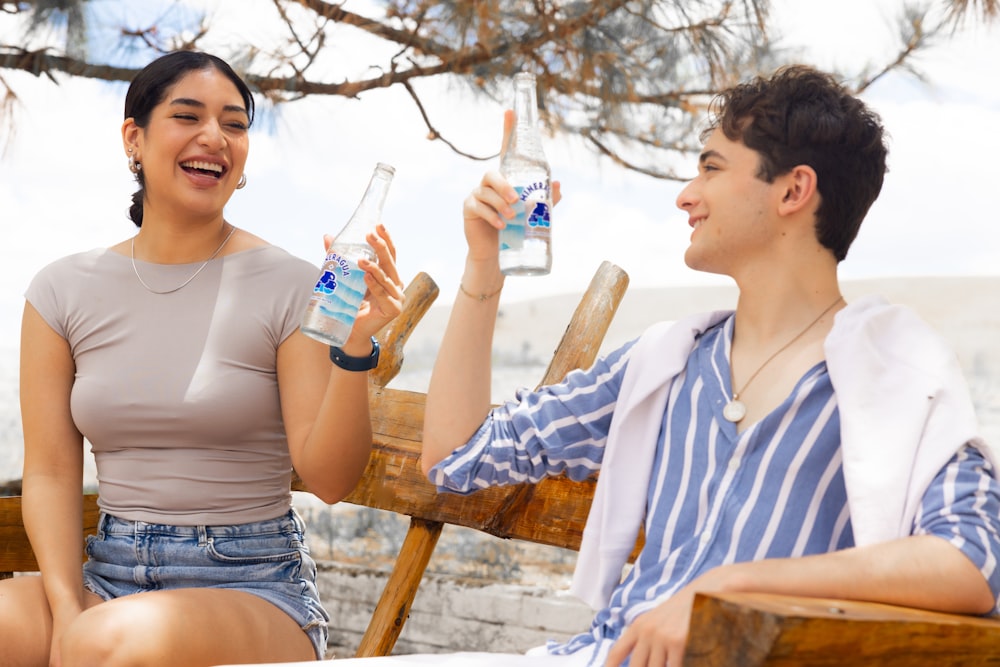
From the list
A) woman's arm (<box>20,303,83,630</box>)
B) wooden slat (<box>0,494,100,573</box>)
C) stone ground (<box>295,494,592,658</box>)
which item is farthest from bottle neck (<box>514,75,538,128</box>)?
stone ground (<box>295,494,592,658</box>)

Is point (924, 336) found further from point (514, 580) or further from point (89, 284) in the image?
point (514, 580)

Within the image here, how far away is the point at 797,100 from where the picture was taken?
1.32 m

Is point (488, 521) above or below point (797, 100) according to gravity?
below

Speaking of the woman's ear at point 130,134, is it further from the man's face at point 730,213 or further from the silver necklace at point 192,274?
the man's face at point 730,213

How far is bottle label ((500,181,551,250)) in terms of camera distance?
1.31 meters

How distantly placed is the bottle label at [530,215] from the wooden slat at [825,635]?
0.57 metres

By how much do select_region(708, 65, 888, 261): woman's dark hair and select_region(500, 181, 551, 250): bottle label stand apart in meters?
0.26

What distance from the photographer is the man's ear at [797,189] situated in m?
1.29

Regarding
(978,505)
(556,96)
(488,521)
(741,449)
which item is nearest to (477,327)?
(741,449)

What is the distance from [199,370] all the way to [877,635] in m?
1.10

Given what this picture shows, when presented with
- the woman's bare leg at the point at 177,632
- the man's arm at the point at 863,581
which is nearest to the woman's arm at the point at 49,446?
the woman's bare leg at the point at 177,632

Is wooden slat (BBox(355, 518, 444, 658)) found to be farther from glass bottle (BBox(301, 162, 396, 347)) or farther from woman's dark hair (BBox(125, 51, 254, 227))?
woman's dark hair (BBox(125, 51, 254, 227))

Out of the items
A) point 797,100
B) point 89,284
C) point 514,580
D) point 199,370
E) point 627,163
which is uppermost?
point 627,163

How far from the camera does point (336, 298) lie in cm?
138
